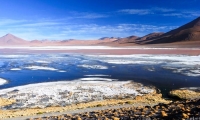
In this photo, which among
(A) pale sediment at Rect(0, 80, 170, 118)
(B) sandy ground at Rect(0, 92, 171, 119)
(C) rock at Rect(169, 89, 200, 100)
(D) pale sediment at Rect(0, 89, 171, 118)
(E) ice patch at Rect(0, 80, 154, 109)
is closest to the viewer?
(B) sandy ground at Rect(0, 92, 171, 119)

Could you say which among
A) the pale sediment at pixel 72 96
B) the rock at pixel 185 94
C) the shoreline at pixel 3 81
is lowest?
the rock at pixel 185 94

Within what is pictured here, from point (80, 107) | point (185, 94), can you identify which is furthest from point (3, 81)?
point (185, 94)

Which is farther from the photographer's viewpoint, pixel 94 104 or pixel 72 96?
pixel 72 96

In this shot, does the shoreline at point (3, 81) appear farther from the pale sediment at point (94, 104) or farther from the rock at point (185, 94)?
the rock at point (185, 94)

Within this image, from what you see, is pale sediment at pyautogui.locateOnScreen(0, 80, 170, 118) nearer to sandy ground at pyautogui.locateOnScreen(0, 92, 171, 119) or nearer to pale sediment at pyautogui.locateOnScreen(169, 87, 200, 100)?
sandy ground at pyautogui.locateOnScreen(0, 92, 171, 119)

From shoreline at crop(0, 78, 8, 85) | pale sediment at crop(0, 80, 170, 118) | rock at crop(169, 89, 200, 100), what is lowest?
rock at crop(169, 89, 200, 100)

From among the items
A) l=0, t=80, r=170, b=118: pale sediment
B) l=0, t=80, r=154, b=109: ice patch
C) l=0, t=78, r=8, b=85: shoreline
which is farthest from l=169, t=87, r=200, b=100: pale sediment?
l=0, t=78, r=8, b=85: shoreline

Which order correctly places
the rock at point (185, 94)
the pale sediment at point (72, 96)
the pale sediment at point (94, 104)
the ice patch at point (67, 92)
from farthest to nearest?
the rock at point (185, 94)
the ice patch at point (67, 92)
the pale sediment at point (72, 96)
the pale sediment at point (94, 104)

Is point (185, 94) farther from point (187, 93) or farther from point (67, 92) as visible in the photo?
point (67, 92)

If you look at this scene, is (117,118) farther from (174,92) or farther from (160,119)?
(174,92)

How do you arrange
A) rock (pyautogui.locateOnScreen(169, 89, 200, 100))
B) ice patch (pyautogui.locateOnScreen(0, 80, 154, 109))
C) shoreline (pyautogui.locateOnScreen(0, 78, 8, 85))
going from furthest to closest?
shoreline (pyautogui.locateOnScreen(0, 78, 8, 85)) → rock (pyautogui.locateOnScreen(169, 89, 200, 100)) → ice patch (pyautogui.locateOnScreen(0, 80, 154, 109))

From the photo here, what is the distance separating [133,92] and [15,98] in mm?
7091

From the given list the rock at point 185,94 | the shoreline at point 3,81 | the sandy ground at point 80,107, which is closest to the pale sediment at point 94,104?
the sandy ground at point 80,107

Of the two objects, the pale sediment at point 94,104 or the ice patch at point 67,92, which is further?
the ice patch at point 67,92
